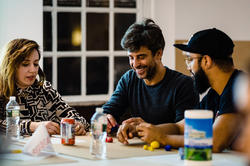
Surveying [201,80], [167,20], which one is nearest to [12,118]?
[201,80]

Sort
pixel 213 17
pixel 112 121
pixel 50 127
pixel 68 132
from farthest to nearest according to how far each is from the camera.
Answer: pixel 213 17 < pixel 112 121 < pixel 50 127 < pixel 68 132

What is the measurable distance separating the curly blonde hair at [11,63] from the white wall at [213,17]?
1.74 meters

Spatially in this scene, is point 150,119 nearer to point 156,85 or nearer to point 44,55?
point 156,85

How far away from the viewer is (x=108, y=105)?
2.57 metres

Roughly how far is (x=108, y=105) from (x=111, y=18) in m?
1.42

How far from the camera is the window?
3607mm

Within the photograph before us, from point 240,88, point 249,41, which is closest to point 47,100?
point 240,88

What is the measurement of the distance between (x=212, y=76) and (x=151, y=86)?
0.63 m

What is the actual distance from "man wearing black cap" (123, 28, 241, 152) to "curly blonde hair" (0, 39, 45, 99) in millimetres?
924

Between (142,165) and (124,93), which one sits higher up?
(124,93)

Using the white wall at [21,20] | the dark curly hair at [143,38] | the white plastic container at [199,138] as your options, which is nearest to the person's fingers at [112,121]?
the dark curly hair at [143,38]

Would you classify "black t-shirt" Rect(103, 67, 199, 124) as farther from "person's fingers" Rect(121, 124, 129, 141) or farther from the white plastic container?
the white plastic container

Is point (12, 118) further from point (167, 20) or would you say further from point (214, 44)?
point (167, 20)

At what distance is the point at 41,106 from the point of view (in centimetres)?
254
